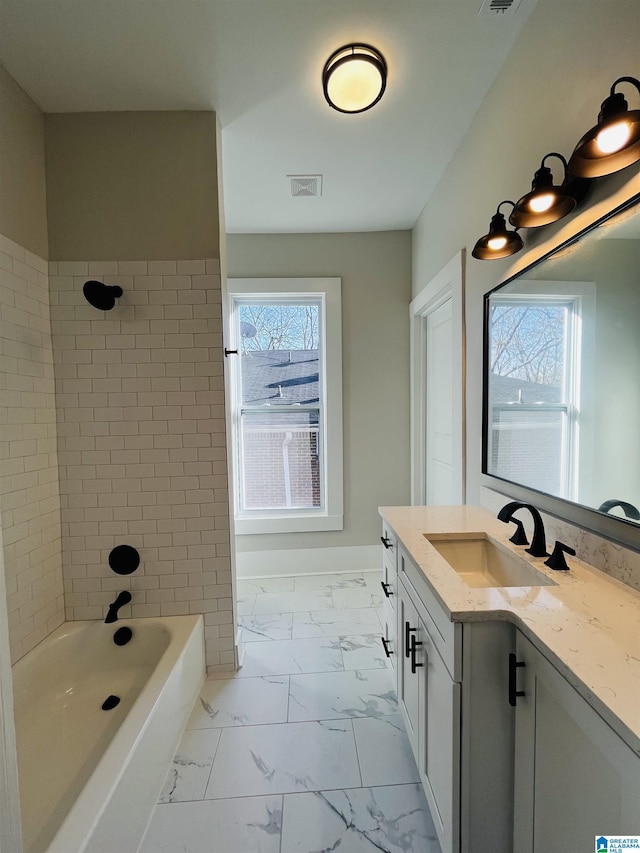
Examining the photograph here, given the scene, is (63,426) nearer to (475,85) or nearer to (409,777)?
(409,777)

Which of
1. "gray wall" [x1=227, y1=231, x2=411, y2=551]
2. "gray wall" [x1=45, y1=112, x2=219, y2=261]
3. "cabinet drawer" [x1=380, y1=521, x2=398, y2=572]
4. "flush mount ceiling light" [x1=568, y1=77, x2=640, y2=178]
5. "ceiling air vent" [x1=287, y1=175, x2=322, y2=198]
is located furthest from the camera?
"gray wall" [x1=227, y1=231, x2=411, y2=551]

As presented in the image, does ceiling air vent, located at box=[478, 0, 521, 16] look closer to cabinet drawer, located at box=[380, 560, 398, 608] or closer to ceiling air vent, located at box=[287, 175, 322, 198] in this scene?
ceiling air vent, located at box=[287, 175, 322, 198]

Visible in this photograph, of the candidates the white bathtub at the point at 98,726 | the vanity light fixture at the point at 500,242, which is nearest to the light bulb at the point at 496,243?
the vanity light fixture at the point at 500,242

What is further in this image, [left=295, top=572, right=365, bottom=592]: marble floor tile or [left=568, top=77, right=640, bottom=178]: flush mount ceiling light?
[left=295, top=572, right=365, bottom=592]: marble floor tile

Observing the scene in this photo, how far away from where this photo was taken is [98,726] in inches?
61.3

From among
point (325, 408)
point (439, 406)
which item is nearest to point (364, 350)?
point (325, 408)

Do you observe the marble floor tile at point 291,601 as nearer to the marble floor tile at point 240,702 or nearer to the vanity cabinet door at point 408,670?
the marble floor tile at point 240,702

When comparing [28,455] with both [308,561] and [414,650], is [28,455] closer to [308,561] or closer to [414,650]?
[414,650]

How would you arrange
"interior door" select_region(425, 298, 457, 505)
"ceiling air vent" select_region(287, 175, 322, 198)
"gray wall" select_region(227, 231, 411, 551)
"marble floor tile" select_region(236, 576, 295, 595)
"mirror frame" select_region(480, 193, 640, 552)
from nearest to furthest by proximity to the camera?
"mirror frame" select_region(480, 193, 640, 552) → "ceiling air vent" select_region(287, 175, 322, 198) → "interior door" select_region(425, 298, 457, 505) → "marble floor tile" select_region(236, 576, 295, 595) → "gray wall" select_region(227, 231, 411, 551)

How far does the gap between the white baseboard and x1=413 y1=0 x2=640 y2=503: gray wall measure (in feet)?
4.68

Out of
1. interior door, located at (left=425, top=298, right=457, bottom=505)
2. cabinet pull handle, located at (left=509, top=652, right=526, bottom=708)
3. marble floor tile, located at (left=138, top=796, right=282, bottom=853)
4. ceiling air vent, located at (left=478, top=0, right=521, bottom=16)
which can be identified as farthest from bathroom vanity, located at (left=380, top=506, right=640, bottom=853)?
ceiling air vent, located at (left=478, top=0, right=521, bottom=16)

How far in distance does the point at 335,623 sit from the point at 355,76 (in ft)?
9.20

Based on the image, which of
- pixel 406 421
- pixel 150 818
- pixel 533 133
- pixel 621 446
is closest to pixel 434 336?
pixel 406 421

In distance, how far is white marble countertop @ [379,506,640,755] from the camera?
2.11ft
